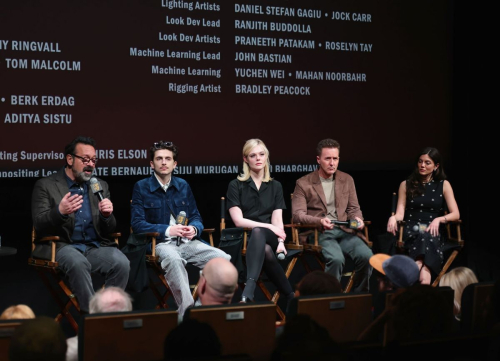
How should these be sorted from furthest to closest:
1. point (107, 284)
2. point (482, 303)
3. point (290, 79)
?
point (290, 79) → point (107, 284) → point (482, 303)

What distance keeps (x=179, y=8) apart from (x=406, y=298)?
3.70m

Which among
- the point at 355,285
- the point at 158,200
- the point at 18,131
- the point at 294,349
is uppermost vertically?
the point at 18,131

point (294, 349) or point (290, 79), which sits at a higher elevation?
point (290, 79)

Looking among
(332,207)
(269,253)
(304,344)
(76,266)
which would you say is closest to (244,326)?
(304,344)

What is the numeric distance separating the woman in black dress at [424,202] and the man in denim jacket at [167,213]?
1.58 meters

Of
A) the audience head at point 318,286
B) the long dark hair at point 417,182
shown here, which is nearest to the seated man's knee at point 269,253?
the long dark hair at point 417,182

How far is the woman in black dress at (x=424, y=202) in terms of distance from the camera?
507 cm

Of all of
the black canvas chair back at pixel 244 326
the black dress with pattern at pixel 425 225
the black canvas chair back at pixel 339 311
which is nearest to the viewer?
the black canvas chair back at pixel 244 326

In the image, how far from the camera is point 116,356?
2326 millimetres

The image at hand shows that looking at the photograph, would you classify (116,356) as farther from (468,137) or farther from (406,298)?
(468,137)

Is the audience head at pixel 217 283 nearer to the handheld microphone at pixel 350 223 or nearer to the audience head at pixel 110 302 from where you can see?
the audience head at pixel 110 302

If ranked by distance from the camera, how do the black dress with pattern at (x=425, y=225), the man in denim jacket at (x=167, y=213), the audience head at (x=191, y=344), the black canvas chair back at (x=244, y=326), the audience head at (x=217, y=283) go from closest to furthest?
1. the audience head at (x=191, y=344)
2. the black canvas chair back at (x=244, y=326)
3. the audience head at (x=217, y=283)
4. the man in denim jacket at (x=167, y=213)
5. the black dress with pattern at (x=425, y=225)

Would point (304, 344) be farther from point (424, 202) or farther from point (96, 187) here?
point (424, 202)

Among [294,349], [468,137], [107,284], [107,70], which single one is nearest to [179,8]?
[107,70]
